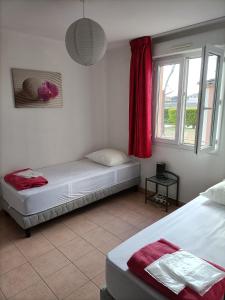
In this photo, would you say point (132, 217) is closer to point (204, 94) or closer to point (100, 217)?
point (100, 217)

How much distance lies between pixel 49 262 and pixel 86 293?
1.70 feet

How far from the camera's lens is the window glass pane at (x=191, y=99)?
281cm

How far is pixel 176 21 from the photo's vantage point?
7.79 ft

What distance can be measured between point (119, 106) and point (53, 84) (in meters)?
1.16

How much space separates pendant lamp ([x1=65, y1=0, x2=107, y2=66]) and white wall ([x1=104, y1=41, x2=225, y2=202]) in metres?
1.80

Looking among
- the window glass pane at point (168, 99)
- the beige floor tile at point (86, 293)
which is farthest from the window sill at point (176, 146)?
the beige floor tile at point (86, 293)

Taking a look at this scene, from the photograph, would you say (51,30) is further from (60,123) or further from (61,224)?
(61,224)

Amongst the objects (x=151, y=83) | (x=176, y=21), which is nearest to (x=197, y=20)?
(x=176, y=21)

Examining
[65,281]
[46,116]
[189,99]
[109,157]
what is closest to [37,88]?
[46,116]

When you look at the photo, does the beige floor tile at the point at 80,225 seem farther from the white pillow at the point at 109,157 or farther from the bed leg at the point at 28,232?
the white pillow at the point at 109,157

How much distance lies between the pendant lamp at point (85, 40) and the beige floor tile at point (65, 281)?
1.83 metres

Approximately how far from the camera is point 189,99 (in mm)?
2920

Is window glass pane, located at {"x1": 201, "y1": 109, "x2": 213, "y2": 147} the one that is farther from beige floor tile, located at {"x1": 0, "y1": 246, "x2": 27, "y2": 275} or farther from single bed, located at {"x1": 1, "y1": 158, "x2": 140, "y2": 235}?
beige floor tile, located at {"x1": 0, "y1": 246, "x2": 27, "y2": 275}

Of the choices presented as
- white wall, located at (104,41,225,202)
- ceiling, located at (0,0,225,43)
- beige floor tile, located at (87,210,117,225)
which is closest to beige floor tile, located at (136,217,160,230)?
beige floor tile, located at (87,210,117,225)
